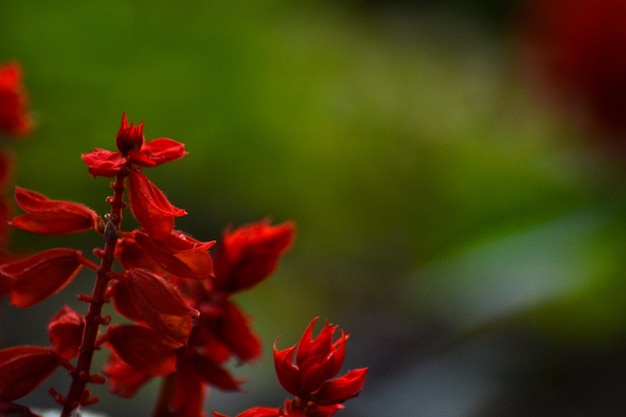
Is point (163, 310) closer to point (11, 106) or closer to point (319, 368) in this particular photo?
point (319, 368)

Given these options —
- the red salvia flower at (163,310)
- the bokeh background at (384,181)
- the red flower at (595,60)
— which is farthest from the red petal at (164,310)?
the red flower at (595,60)

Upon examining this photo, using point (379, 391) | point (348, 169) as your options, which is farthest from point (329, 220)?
point (379, 391)

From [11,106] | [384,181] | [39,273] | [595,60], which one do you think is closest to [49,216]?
[39,273]

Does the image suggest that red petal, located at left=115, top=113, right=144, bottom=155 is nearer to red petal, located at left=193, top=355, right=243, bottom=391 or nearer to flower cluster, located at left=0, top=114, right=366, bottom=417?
flower cluster, located at left=0, top=114, right=366, bottom=417

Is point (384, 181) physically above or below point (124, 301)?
above

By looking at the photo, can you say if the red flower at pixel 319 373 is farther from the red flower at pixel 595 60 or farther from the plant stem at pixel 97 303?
the red flower at pixel 595 60

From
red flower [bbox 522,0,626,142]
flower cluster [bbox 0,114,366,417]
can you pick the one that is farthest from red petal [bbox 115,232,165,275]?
red flower [bbox 522,0,626,142]

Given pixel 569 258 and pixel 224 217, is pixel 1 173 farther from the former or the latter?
pixel 224 217
